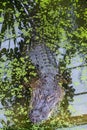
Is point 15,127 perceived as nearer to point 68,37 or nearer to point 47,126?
point 47,126

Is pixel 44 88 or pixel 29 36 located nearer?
pixel 44 88

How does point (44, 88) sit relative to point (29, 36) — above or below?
below

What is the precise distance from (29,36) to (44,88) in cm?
37

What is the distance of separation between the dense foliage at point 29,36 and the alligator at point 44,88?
0.04 m

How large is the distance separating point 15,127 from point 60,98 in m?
0.32

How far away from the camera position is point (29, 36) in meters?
2.13

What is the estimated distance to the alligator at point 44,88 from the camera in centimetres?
192

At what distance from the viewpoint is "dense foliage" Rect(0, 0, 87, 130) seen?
6.55 feet

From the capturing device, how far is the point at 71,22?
2.04 meters

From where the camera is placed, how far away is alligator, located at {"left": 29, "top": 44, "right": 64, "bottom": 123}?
1922 mm

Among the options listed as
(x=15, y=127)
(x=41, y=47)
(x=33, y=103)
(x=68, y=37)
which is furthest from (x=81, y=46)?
(x=15, y=127)

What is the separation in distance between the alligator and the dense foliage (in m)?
0.04

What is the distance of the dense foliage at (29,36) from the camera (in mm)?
1997

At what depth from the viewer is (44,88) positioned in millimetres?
1984
